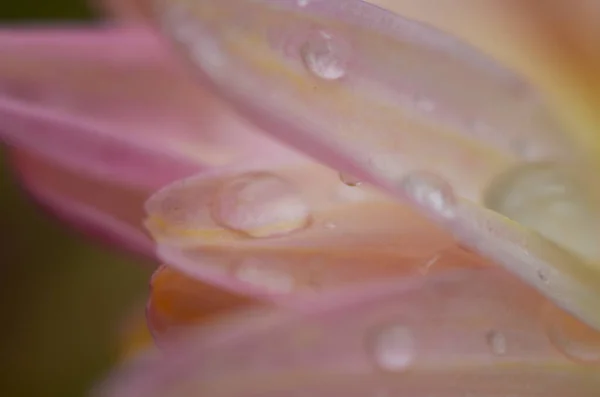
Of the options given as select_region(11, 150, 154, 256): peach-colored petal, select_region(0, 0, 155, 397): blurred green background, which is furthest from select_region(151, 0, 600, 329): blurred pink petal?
select_region(0, 0, 155, 397): blurred green background

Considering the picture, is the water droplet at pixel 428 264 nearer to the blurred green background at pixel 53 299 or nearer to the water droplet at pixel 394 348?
the water droplet at pixel 394 348

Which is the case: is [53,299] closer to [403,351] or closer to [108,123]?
[108,123]

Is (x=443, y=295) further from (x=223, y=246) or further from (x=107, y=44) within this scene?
(x=107, y=44)

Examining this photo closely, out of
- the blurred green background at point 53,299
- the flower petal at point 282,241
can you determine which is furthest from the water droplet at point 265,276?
the blurred green background at point 53,299

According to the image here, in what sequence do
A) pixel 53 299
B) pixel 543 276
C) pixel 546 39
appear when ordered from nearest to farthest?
pixel 543 276 < pixel 546 39 < pixel 53 299

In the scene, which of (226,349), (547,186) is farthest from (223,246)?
(547,186)

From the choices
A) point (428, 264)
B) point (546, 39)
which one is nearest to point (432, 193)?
point (428, 264)
